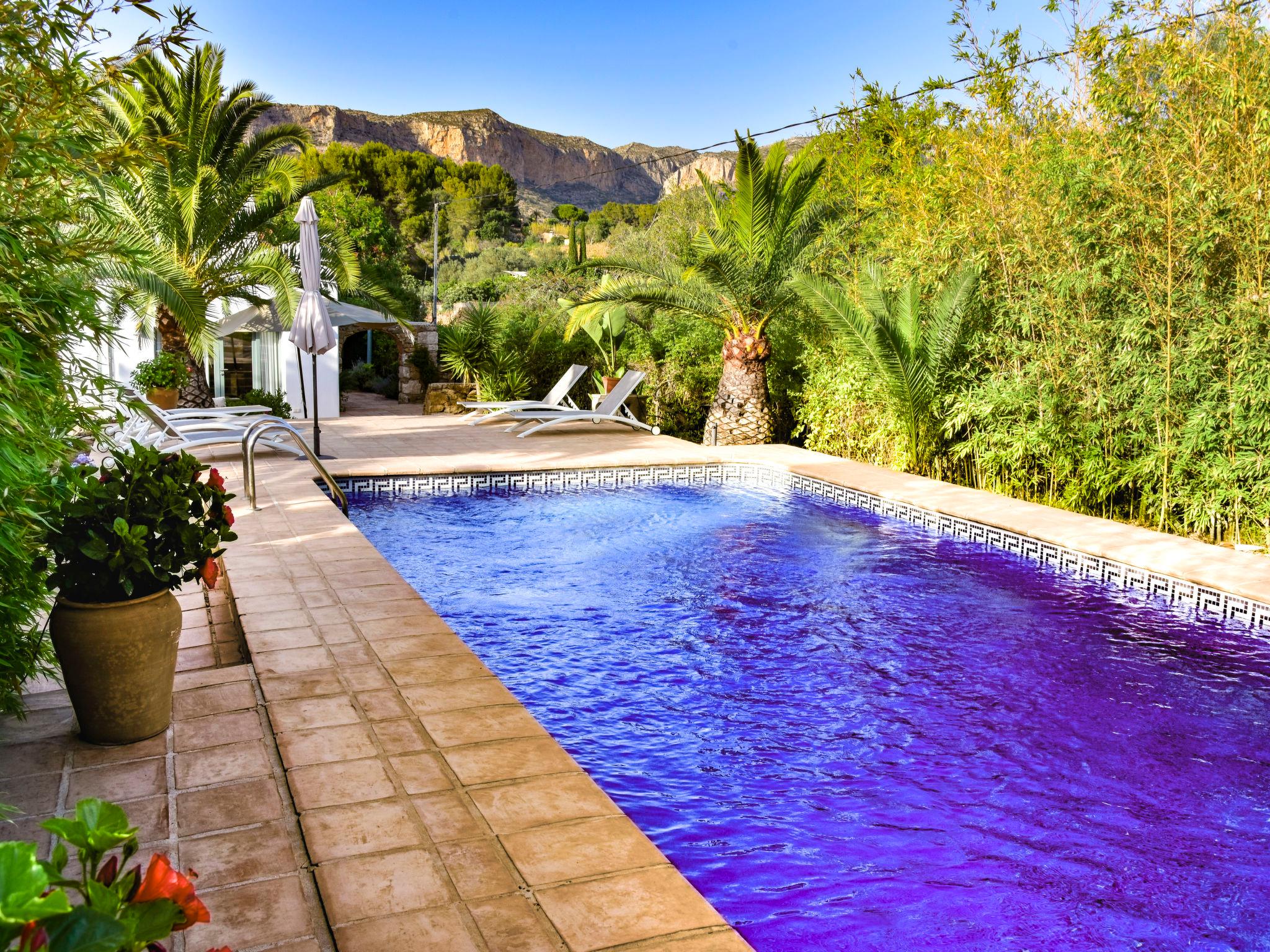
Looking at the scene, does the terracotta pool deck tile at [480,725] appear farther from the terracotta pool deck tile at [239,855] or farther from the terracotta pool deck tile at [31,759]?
the terracotta pool deck tile at [31,759]

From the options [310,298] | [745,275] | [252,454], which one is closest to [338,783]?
[252,454]

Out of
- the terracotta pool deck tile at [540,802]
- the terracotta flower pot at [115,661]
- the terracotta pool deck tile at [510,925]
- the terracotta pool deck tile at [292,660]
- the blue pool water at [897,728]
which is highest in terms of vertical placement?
the terracotta flower pot at [115,661]

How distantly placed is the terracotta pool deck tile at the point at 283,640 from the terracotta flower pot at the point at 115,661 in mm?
972

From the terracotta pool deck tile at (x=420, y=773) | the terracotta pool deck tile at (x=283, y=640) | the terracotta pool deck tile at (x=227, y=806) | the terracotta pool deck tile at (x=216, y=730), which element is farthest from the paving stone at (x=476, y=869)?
the terracotta pool deck tile at (x=283, y=640)

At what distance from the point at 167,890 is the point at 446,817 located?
1.85m

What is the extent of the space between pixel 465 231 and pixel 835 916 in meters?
51.1

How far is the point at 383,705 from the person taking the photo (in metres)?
3.75

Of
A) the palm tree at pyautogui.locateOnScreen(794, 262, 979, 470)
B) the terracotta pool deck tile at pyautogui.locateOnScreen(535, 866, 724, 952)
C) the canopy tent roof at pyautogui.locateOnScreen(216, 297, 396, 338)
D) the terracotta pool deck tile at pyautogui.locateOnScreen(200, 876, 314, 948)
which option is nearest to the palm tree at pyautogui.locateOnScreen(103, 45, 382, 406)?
the canopy tent roof at pyautogui.locateOnScreen(216, 297, 396, 338)

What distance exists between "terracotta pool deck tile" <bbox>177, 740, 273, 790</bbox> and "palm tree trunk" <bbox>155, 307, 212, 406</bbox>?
9704 mm

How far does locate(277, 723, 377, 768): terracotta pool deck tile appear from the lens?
3264 mm

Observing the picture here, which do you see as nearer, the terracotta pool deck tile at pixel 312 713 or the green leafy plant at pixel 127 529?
the green leafy plant at pixel 127 529

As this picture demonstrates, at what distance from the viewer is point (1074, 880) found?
3258mm

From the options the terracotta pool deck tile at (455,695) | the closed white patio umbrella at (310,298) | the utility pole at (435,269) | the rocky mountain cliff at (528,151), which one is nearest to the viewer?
the terracotta pool deck tile at (455,695)

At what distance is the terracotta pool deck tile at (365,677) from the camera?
3939 millimetres
